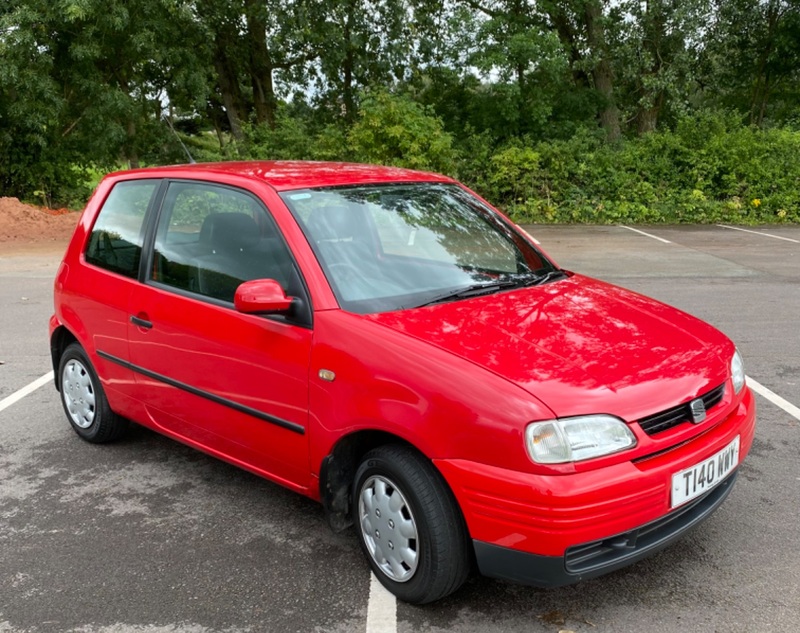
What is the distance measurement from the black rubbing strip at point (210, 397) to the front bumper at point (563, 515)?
862mm

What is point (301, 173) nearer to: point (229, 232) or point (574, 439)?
point (229, 232)

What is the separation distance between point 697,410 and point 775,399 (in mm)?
2722

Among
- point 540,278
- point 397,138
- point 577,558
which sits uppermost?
point 397,138

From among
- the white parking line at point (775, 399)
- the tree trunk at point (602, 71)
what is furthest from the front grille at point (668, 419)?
the tree trunk at point (602, 71)

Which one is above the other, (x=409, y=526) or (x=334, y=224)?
(x=334, y=224)

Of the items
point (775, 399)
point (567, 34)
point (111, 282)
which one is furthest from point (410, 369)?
point (567, 34)

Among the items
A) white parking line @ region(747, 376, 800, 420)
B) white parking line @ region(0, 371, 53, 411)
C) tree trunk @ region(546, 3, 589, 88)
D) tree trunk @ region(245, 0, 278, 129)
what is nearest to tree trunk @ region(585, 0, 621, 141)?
tree trunk @ region(546, 3, 589, 88)

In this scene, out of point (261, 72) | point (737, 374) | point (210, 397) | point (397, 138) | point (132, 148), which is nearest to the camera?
point (737, 374)

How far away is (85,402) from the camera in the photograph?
15.8 ft

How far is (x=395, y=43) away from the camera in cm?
2181

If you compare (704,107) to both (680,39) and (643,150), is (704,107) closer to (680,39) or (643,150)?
(680,39)

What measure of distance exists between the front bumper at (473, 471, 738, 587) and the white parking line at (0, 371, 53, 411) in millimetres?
4179

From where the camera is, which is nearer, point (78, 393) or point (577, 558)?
point (577, 558)

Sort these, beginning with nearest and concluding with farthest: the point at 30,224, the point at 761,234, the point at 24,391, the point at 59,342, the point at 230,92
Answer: the point at 59,342 < the point at 24,391 < the point at 761,234 < the point at 30,224 < the point at 230,92
